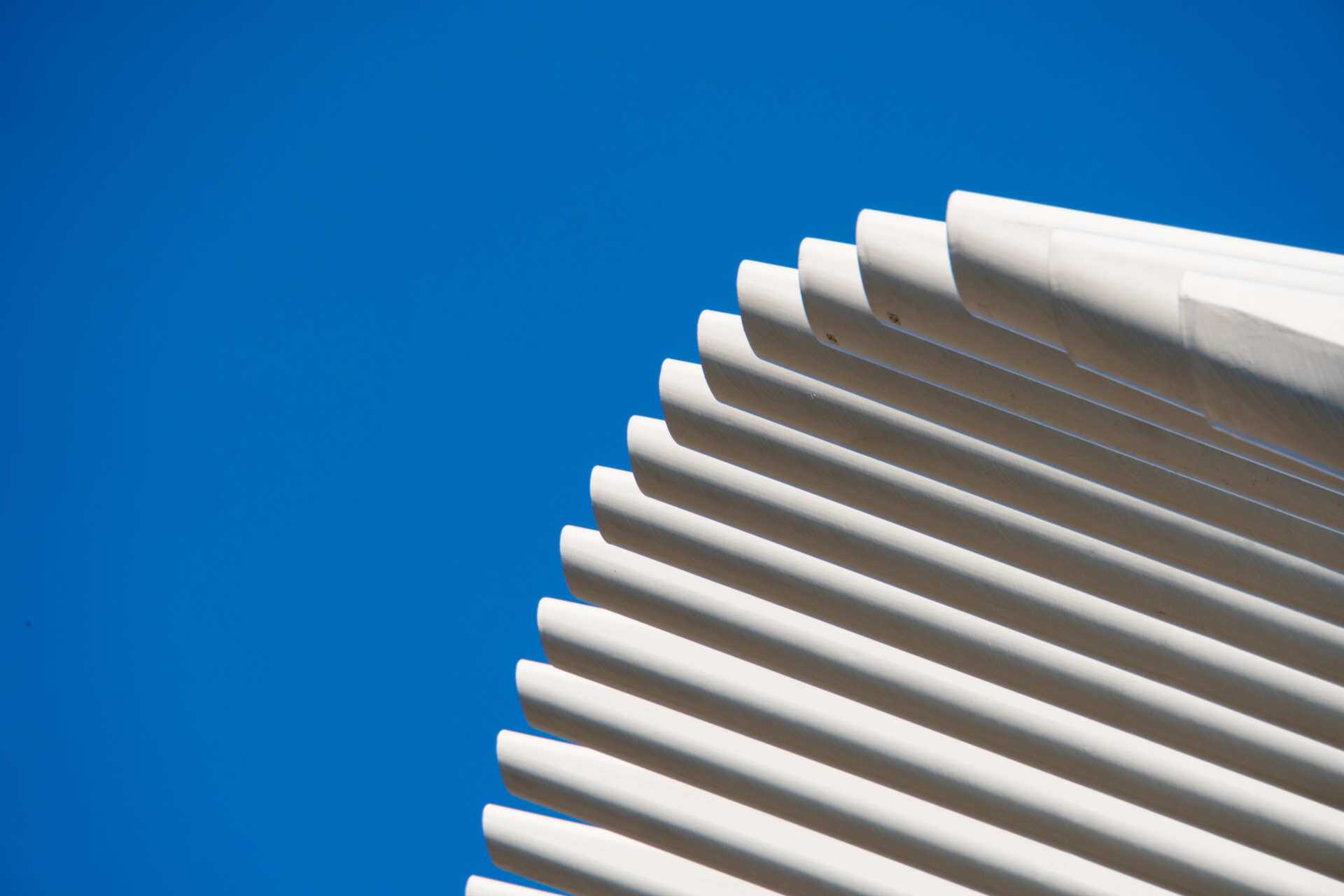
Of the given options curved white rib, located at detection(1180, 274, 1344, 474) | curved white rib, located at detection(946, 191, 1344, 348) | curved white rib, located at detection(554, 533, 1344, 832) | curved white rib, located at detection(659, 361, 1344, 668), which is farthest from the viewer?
curved white rib, located at detection(554, 533, 1344, 832)

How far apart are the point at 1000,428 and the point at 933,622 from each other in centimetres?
25

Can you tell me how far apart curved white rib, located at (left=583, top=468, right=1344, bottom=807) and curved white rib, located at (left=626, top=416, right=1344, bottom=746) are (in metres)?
0.03

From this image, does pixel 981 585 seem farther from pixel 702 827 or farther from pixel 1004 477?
pixel 702 827

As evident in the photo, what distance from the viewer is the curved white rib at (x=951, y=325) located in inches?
32.0

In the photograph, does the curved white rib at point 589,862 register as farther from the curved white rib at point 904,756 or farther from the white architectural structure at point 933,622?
the curved white rib at point 904,756

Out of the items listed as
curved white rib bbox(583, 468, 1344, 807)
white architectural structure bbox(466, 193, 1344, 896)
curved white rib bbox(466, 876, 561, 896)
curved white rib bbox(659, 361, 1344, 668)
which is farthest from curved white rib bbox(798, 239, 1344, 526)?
curved white rib bbox(466, 876, 561, 896)

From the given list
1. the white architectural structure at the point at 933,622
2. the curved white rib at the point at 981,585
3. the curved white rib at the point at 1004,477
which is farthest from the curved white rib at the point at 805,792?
the curved white rib at the point at 1004,477

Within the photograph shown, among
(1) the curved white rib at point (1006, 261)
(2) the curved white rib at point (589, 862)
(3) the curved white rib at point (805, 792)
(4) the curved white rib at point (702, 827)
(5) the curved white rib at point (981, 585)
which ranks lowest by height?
(2) the curved white rib at point (589, 862)

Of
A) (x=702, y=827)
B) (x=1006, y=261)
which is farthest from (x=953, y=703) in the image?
(x=1006, y=261)

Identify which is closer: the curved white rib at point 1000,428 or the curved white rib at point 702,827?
the curved white rib at point 1000,428

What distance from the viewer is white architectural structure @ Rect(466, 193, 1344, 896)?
3.01ft

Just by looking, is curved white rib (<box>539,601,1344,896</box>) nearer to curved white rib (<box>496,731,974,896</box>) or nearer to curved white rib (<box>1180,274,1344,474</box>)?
curved white rib (<box>496,731,974,896</box>)

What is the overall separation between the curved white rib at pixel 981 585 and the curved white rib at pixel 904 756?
Result: 159 mm

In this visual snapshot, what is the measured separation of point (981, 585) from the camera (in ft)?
3.76
